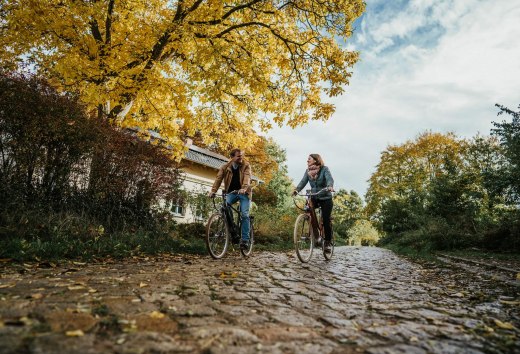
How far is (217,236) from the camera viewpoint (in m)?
6.44

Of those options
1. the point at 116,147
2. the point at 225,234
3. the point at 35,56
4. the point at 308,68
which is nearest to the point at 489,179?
the point at 308,68

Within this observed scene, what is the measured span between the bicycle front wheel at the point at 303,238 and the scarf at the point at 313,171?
2.81ft

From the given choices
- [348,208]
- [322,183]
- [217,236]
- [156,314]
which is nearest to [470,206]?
[322,183]

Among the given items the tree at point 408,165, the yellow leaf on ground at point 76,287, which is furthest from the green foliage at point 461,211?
the yellow leaf on ground at point 76,287

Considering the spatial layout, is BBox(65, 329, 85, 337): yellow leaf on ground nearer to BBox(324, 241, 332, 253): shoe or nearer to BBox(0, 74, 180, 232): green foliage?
BBox(0, 74, 180, 232): green foliage

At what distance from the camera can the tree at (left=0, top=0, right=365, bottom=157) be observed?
8.10 m

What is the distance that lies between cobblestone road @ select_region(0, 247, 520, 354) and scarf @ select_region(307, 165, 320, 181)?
3096 mm

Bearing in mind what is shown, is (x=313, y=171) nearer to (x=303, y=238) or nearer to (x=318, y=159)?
(x=318, y=159)

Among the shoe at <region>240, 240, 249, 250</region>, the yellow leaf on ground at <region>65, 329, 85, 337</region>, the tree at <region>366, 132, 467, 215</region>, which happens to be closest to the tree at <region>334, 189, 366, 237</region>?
the tree at <region>366, 132, 467, 215</region>

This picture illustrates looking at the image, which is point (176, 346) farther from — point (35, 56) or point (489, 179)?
point (489, 179)

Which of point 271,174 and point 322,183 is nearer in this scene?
point 322,183

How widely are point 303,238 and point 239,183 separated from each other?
1745 millimetres

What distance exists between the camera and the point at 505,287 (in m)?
4.66

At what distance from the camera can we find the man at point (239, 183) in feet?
21.7
